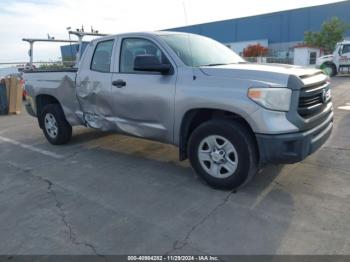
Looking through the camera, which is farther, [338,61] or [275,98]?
[338,61]

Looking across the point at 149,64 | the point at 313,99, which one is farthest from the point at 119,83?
the point at 313,99

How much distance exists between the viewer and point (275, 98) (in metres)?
3.61

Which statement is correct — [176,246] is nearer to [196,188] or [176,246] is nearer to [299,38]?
[196,188]

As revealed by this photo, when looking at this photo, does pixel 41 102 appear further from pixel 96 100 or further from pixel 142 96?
pixel 142 96

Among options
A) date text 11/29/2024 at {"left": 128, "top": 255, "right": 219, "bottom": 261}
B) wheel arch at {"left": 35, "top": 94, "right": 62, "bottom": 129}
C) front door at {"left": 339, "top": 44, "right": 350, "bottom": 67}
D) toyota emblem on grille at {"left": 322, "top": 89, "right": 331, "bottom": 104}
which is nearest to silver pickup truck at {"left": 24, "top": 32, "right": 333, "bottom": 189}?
toyota emblem on grille at {"left": 322, "top": 89, "right": 331, "bottom": 104}

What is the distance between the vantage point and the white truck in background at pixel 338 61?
22828mm

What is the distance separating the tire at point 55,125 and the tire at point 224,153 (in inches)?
123

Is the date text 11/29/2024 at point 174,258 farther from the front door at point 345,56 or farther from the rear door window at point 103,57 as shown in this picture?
the front door at point 345,56

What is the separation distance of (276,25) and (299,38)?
4.89 meters

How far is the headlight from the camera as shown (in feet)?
11.8

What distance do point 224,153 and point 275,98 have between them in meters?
Answer: 0.89

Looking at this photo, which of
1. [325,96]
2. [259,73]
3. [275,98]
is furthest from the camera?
[325,96]

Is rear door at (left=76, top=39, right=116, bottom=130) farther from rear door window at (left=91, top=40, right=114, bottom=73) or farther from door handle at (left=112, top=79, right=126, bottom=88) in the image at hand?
door handle at (left=112, top=79, right=126, bottom=88)

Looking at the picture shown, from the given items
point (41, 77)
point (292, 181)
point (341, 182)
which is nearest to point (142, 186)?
point (292, 181)
